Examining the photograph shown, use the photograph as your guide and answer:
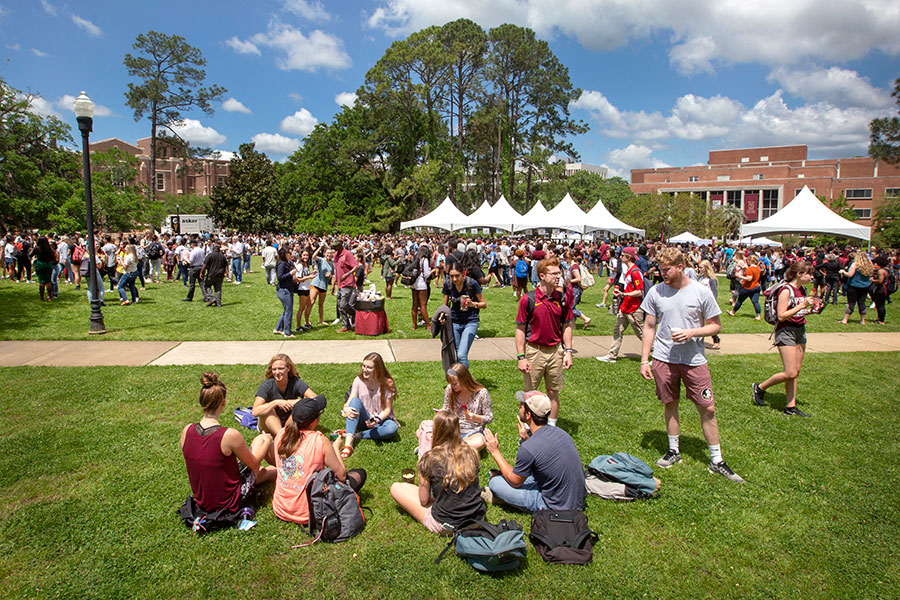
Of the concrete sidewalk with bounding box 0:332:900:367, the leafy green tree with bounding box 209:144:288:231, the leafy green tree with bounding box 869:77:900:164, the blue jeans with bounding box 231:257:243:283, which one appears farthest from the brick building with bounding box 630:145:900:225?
the concrete sidewalk with bounding box 0:332:900:367

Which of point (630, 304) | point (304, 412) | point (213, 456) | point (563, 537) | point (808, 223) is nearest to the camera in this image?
point (563, 537)

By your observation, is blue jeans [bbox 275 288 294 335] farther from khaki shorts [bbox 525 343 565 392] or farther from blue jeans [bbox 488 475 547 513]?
blue jeans [bbox 488 475 547 513]

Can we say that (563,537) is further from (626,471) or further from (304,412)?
(304,412)

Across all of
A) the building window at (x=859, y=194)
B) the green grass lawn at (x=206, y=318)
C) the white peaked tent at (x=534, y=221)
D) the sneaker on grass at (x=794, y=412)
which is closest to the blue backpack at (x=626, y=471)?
the sneaker on grass at (x=794, y=412)

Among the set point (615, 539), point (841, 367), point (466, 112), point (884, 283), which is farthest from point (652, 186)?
point (615, 539)

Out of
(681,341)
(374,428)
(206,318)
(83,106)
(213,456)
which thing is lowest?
(374,428)

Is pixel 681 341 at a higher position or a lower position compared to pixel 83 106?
lower

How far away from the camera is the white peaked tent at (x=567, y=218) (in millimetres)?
26219

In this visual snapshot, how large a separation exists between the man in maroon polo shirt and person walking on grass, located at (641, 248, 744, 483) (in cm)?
82

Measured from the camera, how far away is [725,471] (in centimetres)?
466

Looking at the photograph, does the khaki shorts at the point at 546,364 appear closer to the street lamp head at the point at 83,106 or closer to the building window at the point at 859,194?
the street lamp head at the point at 83,106

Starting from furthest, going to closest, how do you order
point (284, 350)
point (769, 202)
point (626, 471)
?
point (769, 202), point (284, 350), point (626, 471)

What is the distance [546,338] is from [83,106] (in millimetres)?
10371

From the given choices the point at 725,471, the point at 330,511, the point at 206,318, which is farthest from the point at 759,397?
the point at 206,318
